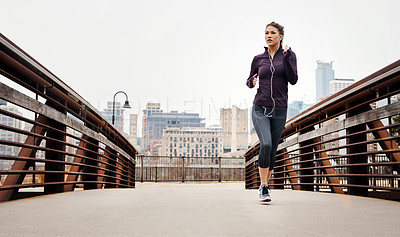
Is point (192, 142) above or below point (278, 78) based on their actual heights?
above

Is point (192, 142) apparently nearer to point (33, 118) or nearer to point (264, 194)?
point (33, 118)

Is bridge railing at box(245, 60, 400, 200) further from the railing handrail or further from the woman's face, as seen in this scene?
the railing handrail

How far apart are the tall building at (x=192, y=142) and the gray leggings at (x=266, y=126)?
160 m

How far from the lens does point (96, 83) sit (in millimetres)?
144500

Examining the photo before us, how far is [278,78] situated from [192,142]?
169 metres

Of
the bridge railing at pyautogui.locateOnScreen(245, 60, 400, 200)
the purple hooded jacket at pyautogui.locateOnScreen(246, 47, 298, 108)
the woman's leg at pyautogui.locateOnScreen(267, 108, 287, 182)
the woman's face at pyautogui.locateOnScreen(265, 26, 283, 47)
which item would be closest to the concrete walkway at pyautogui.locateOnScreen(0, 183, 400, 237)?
the bridge railing at pyautogui.locateOnScreen(245, 60, 400, 200)

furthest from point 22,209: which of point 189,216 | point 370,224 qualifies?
point 370,224

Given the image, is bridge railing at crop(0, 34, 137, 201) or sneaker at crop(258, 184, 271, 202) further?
sneaker at crop(258, 184, 271, 202)

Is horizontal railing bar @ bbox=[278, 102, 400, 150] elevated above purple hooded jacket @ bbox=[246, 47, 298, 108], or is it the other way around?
purple hooded jacket @ bbox=[246, 47, 298, 108]

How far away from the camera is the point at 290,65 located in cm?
432

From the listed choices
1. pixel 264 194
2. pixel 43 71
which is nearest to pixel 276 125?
pixel 264 194

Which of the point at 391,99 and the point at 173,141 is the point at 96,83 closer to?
the point at 173,141

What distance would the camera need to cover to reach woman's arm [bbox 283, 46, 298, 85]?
432 cm

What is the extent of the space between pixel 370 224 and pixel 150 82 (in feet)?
614
